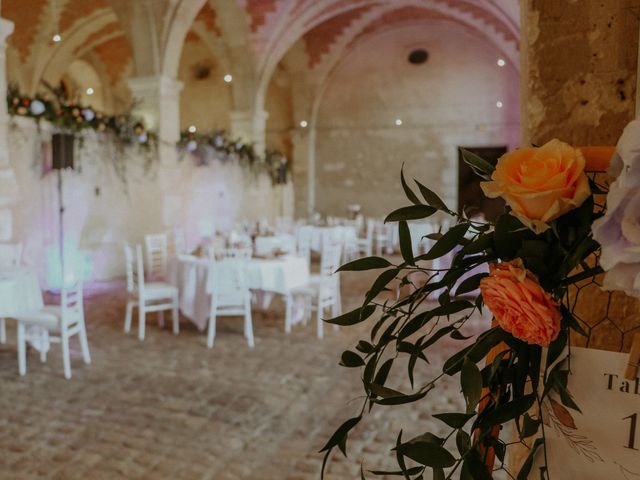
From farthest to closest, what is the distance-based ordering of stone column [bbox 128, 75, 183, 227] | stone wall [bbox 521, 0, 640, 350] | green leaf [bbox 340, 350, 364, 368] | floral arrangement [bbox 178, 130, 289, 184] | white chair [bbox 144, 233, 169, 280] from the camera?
floral arrangement [bbox 178, 130, 289, 184]
stone column [bbox 128, 75, 183, 227]
white chair [bbox 144, 233, 169, 280]
stone wall [bbox 521, 0, 640, 350]
green leaf [bbox 340, 350, 364, 368]

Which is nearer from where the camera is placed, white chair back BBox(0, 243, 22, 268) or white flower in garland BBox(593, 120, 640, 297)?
white flower in garland BBox(593, 120, 640, 297)

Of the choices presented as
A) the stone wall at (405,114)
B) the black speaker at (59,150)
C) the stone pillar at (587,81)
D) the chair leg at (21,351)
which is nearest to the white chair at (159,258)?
the black speaker at (59,150)

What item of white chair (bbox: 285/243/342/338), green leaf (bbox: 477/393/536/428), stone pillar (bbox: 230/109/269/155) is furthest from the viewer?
stone pillar (bbox: 230/109/269/155)

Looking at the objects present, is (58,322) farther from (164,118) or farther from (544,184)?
(164,118)

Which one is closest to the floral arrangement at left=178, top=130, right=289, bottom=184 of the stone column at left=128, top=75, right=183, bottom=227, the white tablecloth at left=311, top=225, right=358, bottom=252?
the stone column at left=128, top=75, right=183, bottom=227

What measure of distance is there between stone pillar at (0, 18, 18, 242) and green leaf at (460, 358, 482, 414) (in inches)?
229

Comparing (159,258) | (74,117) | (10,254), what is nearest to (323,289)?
(159,258)

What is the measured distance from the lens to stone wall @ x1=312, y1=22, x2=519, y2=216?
12188mm

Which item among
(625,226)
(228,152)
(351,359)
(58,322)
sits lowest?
(58,322)

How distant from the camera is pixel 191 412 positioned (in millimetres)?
3277

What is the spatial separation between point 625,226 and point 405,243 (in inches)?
10.9

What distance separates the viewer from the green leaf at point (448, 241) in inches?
27.6

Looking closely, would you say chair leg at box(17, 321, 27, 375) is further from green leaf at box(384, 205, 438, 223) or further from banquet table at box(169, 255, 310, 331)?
green leaf at box(384, 205, 438, 223)

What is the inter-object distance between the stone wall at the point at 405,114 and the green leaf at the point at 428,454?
39.6 ft
